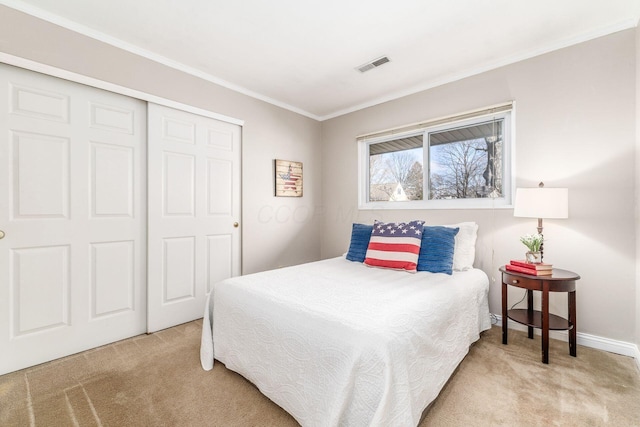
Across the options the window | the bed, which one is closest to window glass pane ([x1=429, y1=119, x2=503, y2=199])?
the window

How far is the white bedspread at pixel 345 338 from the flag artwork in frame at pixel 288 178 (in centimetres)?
156

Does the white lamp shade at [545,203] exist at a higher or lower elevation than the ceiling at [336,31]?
lower

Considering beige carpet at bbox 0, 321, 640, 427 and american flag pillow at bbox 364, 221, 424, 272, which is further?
american flag pillow at bbox 364, 221, 424, 272

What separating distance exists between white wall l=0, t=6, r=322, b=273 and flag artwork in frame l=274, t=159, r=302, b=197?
8 cm

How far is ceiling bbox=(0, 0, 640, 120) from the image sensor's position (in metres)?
1.88

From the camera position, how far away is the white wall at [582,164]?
2033 millimetres

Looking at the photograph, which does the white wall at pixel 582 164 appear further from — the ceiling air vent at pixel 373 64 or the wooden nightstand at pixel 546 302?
the ceiling air vent at pixel 373 64

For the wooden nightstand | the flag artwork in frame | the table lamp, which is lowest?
the wooden nightstand

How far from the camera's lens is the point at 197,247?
2.76m

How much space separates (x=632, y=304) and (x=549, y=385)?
102cm

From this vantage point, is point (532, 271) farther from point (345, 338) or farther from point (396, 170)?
point (396, 170)

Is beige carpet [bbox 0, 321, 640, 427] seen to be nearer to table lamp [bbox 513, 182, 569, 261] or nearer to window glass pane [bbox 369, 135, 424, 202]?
table lamp [bbox 513, 182, 569, 261]

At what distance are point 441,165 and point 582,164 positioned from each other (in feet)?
3.68

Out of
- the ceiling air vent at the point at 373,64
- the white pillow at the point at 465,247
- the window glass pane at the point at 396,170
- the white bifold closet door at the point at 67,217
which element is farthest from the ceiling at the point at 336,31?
the white pillow at the point at 465,247
